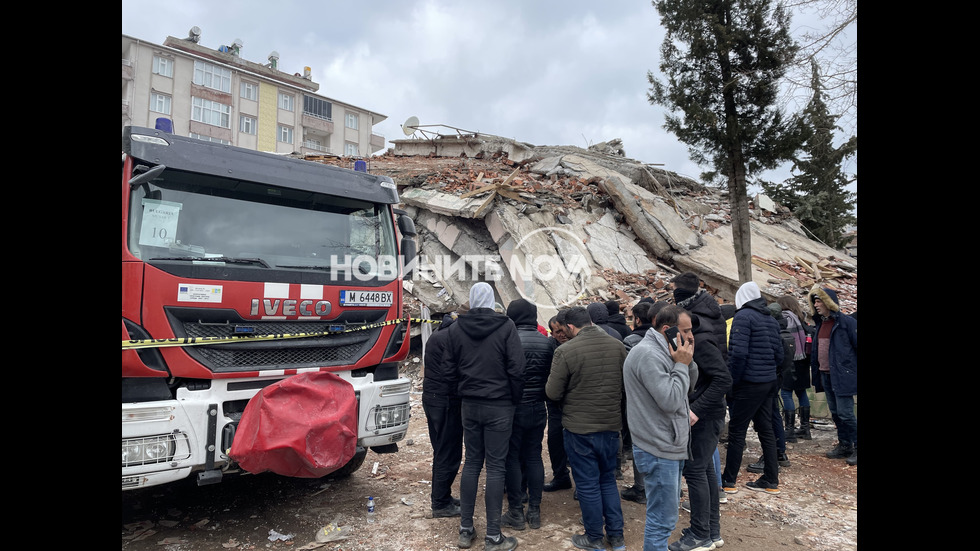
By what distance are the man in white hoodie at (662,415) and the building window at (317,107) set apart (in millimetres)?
40255

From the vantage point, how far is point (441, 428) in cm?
452

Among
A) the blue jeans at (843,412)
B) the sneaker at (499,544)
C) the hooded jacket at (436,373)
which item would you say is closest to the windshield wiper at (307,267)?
the hooded jacket at (436,373)

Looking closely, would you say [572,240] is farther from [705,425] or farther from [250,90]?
[250,90]

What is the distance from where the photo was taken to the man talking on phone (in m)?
3.19

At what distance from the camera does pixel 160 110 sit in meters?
32.4

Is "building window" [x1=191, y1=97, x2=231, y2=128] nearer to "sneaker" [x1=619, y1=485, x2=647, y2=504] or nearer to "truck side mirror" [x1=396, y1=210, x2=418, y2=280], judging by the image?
"truck side mirror" [x1=396, y1=210, x2=418, y2=280]

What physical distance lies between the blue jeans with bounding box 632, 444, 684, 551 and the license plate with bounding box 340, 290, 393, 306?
2.57 metres

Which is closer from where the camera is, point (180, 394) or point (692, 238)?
point (180, 394)

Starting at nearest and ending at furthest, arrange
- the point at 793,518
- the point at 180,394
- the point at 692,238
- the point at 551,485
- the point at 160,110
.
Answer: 1. the point at 180,394
2. the point at 793,518
3. the point at 551,485
4. the point at 692,238
5. the point at 160,110

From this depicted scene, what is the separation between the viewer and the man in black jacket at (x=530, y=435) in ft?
13.8
